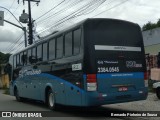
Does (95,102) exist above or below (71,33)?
below

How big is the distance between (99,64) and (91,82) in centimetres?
71

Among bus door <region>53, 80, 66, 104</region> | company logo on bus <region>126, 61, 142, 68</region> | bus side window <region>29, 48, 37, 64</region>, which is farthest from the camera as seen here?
bus side window <region>29, 48, 37, 64</region>

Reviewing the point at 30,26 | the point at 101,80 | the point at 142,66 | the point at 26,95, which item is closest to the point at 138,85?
the point at 142,66

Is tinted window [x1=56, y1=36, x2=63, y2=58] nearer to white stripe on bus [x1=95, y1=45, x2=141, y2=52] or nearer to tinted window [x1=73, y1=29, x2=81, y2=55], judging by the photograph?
tinted window [x1=73, y1=29, x2=81, y2=55]

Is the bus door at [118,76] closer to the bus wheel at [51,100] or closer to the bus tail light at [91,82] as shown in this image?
the bus tail light at [91,82]

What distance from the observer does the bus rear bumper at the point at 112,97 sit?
1291 centimetres

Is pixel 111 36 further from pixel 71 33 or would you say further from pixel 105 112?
pixel 105 112

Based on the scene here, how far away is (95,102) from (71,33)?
2.93 m

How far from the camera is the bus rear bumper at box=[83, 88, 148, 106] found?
12.9 meters

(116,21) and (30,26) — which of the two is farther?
(30,26)

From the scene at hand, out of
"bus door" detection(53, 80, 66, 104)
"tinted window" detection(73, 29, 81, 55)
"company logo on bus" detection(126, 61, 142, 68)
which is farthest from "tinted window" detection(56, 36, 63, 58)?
"company logo on bus" detection(126, 61, 142, 68)

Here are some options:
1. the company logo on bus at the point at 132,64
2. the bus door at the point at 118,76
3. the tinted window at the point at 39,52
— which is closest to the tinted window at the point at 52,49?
the tinted window at the point at 39,52

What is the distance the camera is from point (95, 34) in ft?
44.2

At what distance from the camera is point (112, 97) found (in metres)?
13.3
